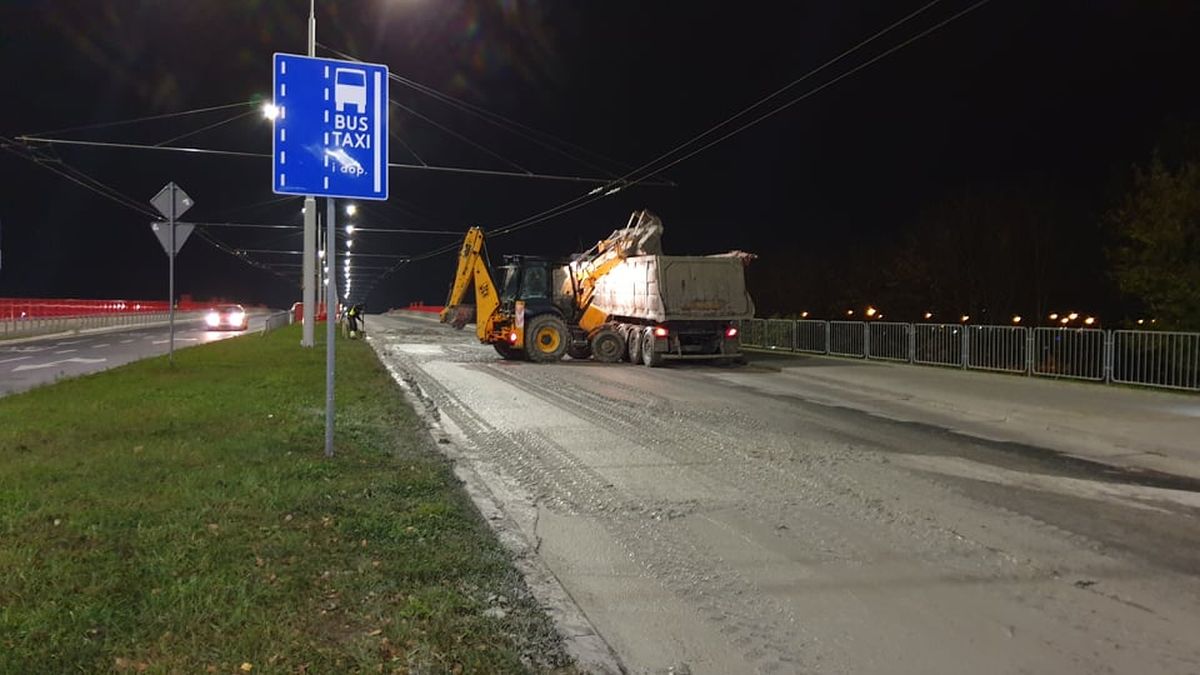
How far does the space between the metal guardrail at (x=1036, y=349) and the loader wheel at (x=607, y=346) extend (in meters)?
6.60

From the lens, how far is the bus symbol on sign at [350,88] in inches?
336

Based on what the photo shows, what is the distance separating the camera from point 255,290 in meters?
166

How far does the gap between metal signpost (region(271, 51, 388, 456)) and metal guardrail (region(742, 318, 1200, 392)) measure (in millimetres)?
15010

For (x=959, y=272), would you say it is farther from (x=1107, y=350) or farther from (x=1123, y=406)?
(x=1123, y=406)

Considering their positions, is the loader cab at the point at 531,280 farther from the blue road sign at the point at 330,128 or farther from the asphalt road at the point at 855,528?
the blue road sign at the point at 330,128

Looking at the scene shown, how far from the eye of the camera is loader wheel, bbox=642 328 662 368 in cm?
2312

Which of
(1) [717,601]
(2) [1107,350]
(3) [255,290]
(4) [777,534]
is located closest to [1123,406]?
(2) [1107,350]

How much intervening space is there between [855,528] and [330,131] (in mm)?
6029

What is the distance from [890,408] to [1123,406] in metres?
3.82

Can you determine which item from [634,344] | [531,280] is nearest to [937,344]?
[634,344]

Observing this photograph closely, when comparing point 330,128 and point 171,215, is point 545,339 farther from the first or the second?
point 330,128

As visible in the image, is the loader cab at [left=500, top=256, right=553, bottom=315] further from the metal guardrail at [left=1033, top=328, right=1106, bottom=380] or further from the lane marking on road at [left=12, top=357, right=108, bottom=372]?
the metal guardrail at [left=1033, top=328, right=1106, bottom=380]

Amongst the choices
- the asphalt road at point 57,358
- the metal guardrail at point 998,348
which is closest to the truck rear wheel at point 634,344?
the metal guardrail at point 998,348

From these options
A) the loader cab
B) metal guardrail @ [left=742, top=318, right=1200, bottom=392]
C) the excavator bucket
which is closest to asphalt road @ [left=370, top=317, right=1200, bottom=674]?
metal guardrail @ [left=742, top=318, right=1200, bottom=392]
